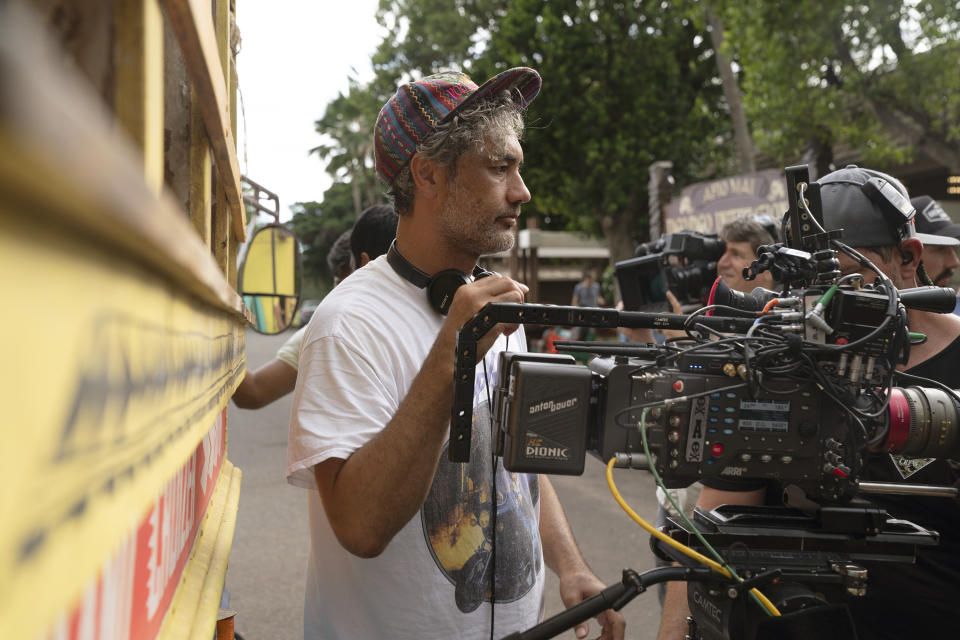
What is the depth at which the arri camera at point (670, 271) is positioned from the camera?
344 centimetres

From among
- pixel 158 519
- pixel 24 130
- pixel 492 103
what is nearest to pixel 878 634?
pixel 492 103

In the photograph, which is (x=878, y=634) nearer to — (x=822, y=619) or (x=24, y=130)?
(x=822, y=619)

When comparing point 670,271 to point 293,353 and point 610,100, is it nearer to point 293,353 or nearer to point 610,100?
point 293,353

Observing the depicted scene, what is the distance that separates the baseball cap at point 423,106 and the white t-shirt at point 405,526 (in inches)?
13.5

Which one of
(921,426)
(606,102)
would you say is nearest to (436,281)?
(921,426)

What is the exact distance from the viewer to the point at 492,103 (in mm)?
1886

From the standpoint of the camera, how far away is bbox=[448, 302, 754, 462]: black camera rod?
4.51 ft

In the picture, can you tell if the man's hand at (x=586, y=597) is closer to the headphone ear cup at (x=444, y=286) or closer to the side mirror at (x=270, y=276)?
the headphone ear cup at (x=444, y=286)

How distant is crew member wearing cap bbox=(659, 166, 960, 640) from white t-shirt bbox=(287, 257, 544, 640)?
58cm

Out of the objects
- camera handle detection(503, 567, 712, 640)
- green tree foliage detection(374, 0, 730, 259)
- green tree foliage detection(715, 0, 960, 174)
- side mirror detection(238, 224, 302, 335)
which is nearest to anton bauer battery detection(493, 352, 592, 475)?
camera handle detection(503, 567, 712, 640)

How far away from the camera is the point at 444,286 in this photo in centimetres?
183

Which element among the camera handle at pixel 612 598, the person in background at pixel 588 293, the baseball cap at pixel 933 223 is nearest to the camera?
the camera handle at pixel 612 598

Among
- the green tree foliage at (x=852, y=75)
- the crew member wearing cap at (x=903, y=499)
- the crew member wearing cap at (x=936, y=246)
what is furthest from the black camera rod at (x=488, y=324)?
the green tree foliage at (x=852, y=75)

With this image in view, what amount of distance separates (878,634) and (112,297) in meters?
2.20
